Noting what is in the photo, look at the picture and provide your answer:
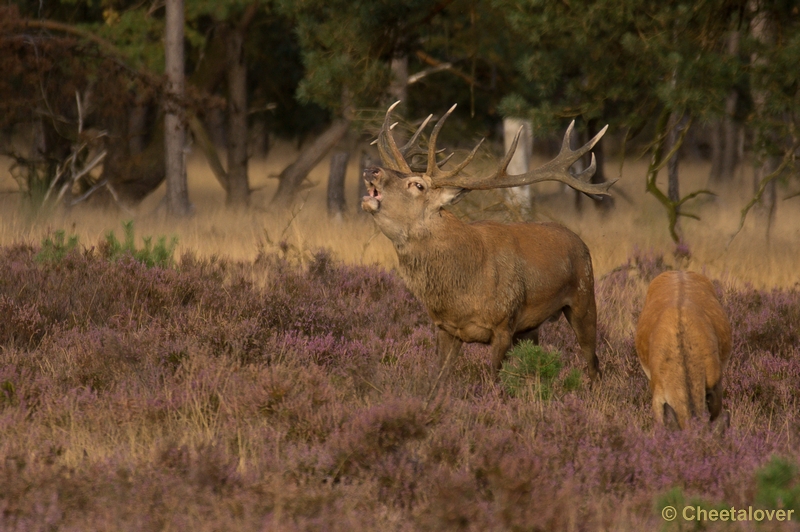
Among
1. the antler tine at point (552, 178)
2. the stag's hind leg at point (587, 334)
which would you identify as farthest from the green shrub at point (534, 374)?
the antler tine at point (552, 178)

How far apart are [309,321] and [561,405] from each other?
97.8 inches

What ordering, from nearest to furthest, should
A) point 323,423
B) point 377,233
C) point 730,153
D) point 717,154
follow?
point 323,423 < point 377,233 < point 730,153 < point 717,154

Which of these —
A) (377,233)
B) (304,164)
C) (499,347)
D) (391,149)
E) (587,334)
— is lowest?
(304,164)

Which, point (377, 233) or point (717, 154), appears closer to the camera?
point (377, 233)

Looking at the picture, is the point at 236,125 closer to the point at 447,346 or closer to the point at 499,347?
the point at 447,346

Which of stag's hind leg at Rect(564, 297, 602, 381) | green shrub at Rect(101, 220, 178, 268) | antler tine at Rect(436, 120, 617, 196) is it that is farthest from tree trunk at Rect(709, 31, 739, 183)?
antler tine at Rect(436, 120, 617, 196)

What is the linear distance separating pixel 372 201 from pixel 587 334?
1953 millimetres

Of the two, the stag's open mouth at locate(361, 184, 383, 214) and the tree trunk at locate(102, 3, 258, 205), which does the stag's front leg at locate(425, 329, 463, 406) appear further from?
the tree trunk at locate(102, 3, 258, 205)

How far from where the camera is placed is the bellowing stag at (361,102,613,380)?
613cm

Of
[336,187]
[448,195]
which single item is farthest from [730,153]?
[448,195]

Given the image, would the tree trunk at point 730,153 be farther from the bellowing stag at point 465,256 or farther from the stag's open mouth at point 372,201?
the stag's open mouth at point 372,201

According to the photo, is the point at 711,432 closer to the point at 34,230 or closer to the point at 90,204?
the point at 34,230

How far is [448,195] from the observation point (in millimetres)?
6309

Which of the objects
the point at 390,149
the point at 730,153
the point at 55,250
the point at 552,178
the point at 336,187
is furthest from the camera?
the point at 730,153
